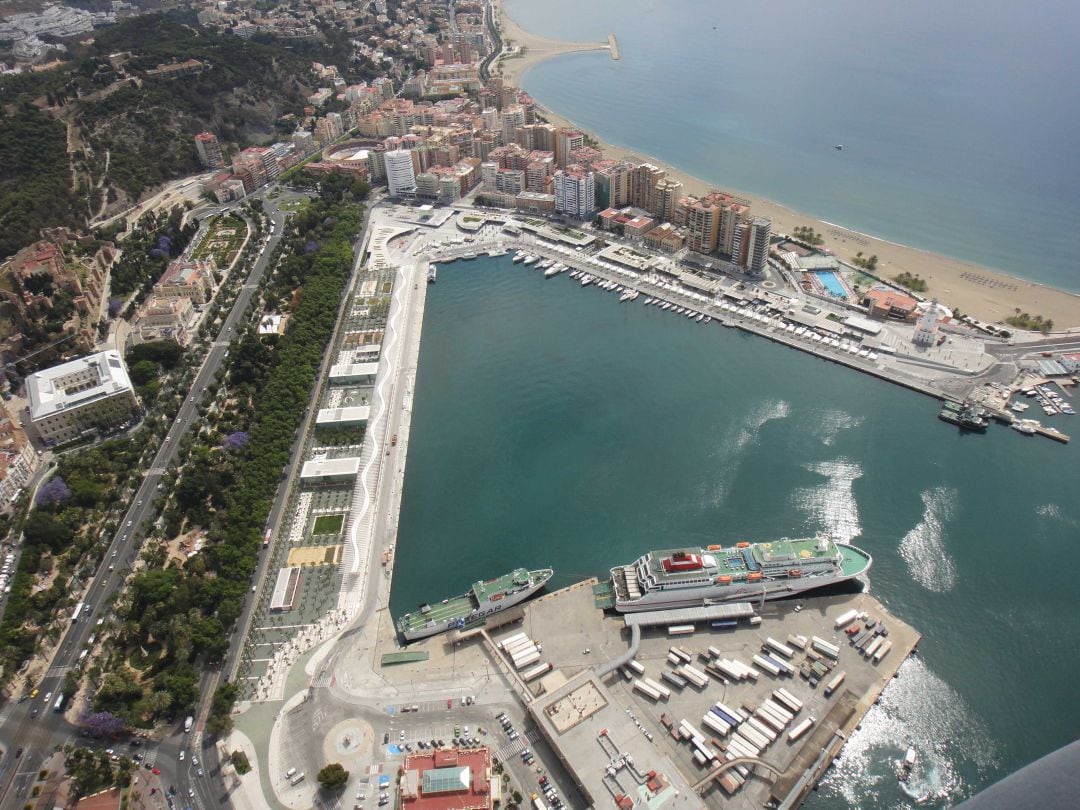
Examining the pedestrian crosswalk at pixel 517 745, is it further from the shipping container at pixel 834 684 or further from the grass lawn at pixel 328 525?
the grass lawn at pixel 328 525

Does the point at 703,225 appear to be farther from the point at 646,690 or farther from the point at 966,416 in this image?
the point at 646,690

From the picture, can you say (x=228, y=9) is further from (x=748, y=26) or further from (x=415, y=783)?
(x=415, y=783)

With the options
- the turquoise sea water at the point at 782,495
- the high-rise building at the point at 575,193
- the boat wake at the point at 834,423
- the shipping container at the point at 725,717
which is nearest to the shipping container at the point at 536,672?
the turquoise sea water at the point at 782,495

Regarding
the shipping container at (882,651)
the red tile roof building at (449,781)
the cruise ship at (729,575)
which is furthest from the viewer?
the cruise ship at (729,575)

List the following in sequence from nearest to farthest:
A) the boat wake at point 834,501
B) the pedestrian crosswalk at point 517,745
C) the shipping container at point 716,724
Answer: the pedestrian crosswalk at point 517,745 → the shipping container at point 716,724 → the boat wake at point 834,501

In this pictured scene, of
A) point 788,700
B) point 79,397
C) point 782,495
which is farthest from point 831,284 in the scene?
point 79,397

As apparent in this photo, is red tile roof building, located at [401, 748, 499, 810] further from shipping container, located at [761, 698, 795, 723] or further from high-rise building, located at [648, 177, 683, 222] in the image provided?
high-rise building, located at [648, 177, 683, 222]
